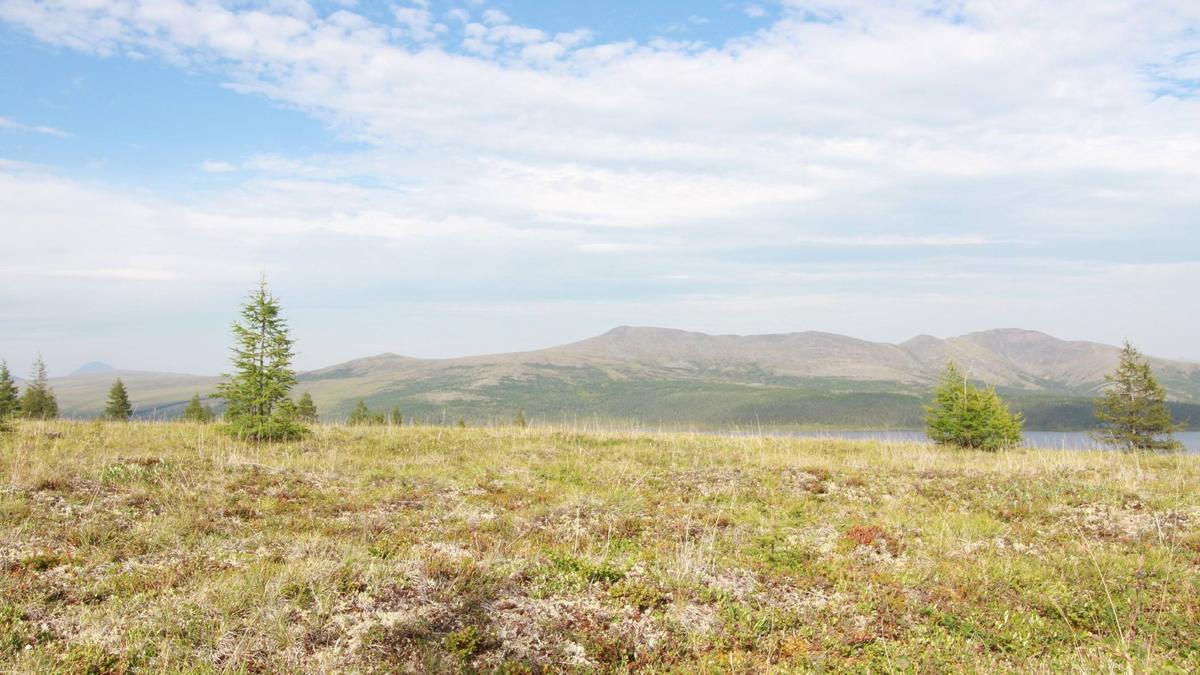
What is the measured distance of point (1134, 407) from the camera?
1652 inches

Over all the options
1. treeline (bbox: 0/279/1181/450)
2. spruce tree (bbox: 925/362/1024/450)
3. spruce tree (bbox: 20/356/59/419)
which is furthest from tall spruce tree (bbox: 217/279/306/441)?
spruce tree (bbox: 20/356/59/419)

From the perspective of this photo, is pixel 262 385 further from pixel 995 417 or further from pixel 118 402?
pixel 118 402

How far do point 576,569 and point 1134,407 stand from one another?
50.8 metres

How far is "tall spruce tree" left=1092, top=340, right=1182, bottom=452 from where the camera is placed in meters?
40.8

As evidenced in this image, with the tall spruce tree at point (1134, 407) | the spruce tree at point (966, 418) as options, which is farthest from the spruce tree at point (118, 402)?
the tall spruce tree at point (1134, 407)

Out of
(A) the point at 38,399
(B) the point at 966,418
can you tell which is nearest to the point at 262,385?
(B) the point at 966,418

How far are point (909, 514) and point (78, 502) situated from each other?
1624 cm

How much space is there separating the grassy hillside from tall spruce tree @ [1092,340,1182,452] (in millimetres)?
33618

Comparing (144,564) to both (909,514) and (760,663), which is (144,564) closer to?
(760,663)

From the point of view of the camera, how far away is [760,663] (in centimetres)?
619

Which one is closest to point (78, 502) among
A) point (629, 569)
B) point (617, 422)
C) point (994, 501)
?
point (629, 569)

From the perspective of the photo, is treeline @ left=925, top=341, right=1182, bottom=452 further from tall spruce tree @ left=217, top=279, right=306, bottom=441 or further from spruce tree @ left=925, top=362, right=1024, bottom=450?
tall spruce tree @ left=217, top=279, right=306, bottom=441

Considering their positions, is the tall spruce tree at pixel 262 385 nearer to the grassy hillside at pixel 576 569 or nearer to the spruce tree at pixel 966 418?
the grassy hillside at pixel 576 569

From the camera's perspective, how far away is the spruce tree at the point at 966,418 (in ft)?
85.9
